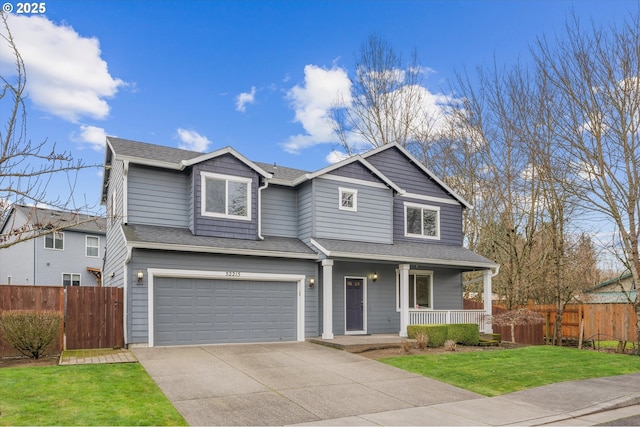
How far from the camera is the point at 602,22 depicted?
14.2m

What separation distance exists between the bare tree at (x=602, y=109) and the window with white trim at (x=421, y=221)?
227 inches

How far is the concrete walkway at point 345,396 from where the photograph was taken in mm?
7430

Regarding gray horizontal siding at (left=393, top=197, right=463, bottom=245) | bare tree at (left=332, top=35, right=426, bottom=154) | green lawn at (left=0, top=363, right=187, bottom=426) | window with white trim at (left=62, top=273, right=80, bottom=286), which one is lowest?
green lawn at (left=0, top=363, right=187, bottom=426)

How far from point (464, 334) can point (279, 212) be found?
7466 millimetres

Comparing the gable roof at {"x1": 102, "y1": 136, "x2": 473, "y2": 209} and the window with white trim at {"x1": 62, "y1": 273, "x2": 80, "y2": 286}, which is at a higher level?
the gable roof at {"x1": 102, "y1": 136, "x2": 473, "y2": 209}

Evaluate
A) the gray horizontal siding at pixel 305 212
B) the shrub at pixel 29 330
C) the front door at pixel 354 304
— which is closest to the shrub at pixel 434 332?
the front door at pixel 354 304

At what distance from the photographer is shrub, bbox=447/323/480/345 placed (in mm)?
15341

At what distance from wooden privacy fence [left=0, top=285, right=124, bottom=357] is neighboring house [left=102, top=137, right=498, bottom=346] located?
502mm

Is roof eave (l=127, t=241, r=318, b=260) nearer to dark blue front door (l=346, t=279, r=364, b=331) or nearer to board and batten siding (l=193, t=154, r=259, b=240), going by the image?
board and batten siding (l=193, t=154, r=259, b=240)

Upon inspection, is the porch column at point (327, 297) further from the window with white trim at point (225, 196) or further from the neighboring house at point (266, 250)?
the window with white trim at point (225, 196)

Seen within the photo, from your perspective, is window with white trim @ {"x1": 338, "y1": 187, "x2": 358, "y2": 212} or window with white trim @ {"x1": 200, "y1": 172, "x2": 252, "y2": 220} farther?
window with white trim @ {"x1": 338, "y1": 187, "x2": 358, "y2": 212}

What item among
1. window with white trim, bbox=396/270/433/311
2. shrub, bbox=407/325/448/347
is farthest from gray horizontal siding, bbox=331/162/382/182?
shrub, bbox=407/325/448/347

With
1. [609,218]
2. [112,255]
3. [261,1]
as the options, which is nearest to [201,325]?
[112,255]

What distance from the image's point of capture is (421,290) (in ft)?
62.8
